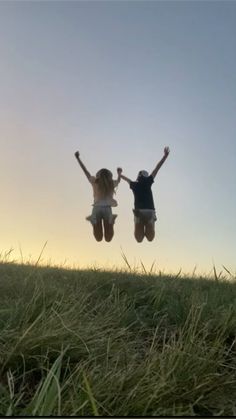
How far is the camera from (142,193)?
9781 mm

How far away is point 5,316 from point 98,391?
46.5 inches

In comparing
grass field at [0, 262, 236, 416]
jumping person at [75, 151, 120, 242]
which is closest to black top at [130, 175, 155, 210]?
jumping person at [75, 151, 120, 242]

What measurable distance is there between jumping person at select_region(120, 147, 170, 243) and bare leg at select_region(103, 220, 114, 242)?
388 millimetres

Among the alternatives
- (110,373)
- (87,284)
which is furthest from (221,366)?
(87,284)

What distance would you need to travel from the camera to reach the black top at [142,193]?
9.73 m

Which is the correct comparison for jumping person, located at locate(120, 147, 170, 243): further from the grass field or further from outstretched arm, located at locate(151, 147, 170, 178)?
the grass field

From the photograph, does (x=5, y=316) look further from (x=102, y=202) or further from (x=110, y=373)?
(x=102, y=202)

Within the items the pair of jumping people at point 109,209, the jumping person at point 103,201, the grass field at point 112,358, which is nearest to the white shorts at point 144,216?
the pair of jumping people at point 109,209

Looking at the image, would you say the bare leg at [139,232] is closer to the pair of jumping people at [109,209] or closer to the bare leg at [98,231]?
the pair of jumping people at [109,209]

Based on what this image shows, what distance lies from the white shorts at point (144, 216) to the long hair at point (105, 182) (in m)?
0.57

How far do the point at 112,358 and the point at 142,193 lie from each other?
22.1 ft

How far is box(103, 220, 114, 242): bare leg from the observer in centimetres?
861

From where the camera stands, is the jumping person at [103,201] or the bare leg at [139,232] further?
the jumping person at [103,201]

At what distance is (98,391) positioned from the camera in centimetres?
268
